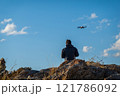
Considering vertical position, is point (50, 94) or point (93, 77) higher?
point (93, 77)

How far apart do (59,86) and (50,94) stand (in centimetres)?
27

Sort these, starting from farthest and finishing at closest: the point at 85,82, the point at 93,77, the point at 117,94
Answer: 1. the point at 93,77
2. the point at 85,82
3. the point at 117,94

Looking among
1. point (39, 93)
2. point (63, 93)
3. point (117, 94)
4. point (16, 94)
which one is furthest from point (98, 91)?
point (16, 94)

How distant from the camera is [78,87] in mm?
4902

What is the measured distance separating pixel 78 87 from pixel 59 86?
1.41 ft

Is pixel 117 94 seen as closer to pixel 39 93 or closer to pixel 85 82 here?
pixel 85 82

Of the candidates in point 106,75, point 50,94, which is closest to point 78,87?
point 50,94

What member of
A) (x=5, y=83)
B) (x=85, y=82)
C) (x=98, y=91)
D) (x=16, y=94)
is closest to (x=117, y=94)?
(x=98, y=91)

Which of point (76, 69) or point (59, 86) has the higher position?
point (76, 69)

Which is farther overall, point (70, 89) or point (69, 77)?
point (69, 77)

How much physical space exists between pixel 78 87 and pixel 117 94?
2.79 ft

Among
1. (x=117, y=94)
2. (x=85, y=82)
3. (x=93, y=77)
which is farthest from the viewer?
(x=93, y=77)

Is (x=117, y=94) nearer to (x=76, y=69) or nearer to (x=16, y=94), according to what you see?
(x=76, y=69)

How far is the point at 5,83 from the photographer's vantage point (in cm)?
529
